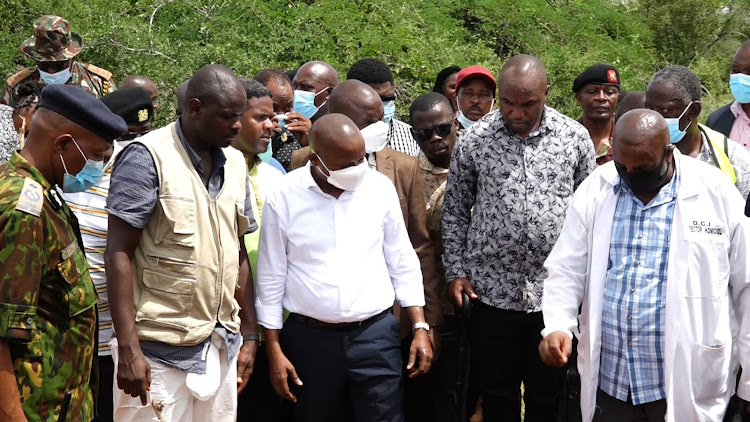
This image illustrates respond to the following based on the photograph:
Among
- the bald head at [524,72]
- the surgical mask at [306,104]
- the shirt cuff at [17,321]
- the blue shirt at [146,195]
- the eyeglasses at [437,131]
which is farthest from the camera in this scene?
the surgical mask at [306,104]

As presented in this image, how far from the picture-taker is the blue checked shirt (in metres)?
4.14

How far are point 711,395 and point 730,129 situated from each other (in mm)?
3203

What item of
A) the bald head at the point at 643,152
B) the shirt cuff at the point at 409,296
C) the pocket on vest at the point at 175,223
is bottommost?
the shirt cuff at the point at 409,296

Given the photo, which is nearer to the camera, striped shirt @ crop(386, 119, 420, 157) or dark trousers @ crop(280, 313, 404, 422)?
dark trousers @ crop(280, 313, 404, 422)

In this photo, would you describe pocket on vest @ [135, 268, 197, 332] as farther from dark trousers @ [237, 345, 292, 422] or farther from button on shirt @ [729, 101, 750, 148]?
button on shirt @ [729, 101, 750, 148]

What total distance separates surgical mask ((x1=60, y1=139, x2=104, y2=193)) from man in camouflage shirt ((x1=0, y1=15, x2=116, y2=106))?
12.4ft

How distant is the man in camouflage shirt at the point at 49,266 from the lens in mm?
3086

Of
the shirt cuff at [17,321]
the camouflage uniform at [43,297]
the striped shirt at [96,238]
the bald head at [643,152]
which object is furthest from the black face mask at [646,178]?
the shirt cuff at [17,321]

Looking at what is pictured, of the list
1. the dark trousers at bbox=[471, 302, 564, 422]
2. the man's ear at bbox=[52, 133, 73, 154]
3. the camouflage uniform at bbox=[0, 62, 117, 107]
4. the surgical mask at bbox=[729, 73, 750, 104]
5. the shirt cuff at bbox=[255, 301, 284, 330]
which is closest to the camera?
the man's ear at bbox=[52, 133, 73, 154]

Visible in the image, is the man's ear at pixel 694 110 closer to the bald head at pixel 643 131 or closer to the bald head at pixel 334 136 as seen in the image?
the bald head at pixel 643 131

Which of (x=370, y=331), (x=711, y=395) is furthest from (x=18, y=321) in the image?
(x=711, y=395)

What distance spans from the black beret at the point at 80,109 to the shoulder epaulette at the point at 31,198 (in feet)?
1.07

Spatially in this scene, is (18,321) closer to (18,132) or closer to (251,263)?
(251,263)

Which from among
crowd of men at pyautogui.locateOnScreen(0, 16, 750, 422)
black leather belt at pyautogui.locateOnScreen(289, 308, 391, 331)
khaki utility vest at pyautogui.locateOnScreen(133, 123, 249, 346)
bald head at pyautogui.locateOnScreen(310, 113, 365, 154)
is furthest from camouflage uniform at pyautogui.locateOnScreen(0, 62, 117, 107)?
black leather belt at pyautogui.locateOnScreen(289, 308, 391, 331)
